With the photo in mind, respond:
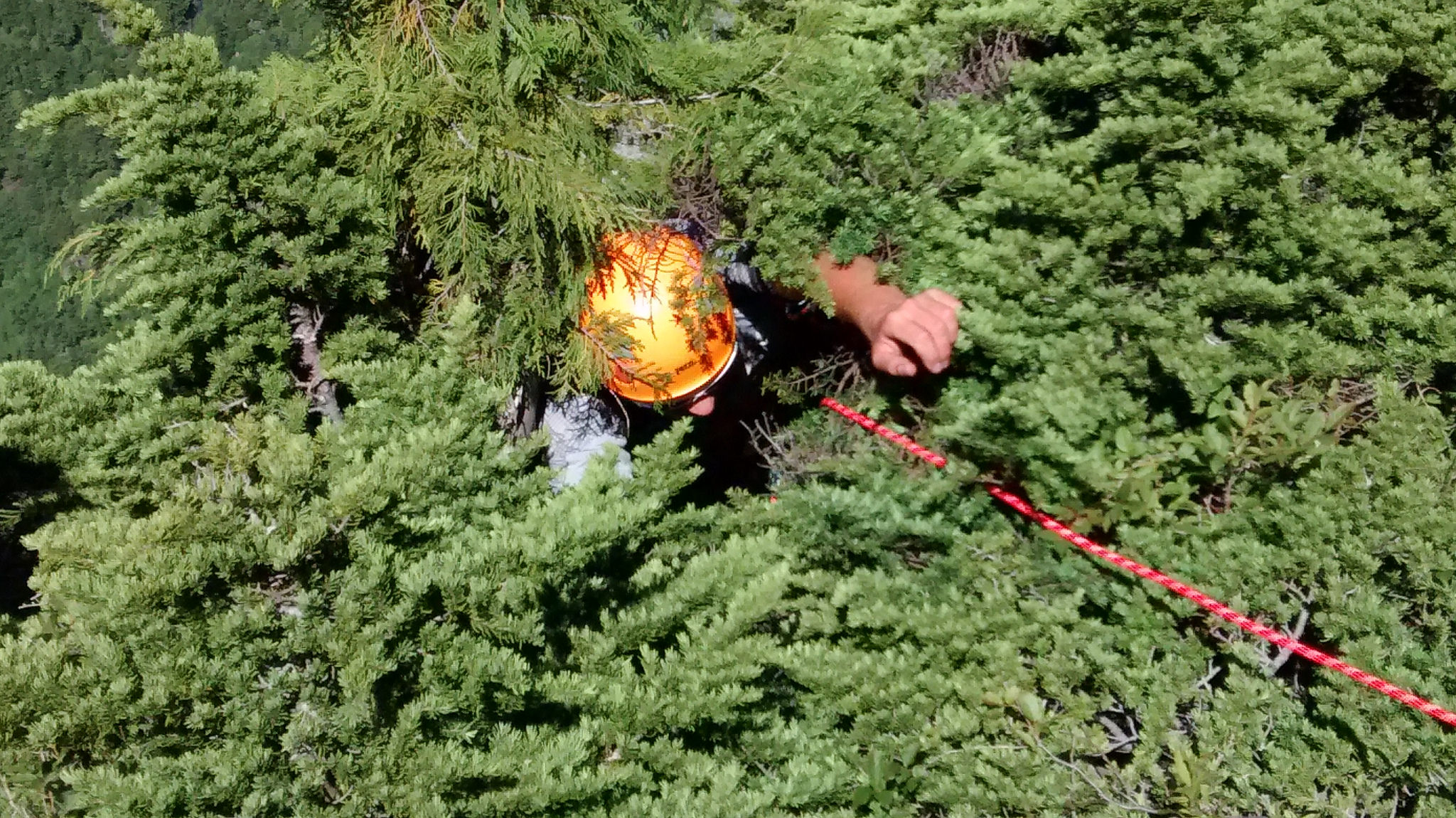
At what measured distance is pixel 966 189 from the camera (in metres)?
3.02

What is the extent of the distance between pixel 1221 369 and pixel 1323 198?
0.61m

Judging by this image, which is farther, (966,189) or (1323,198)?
(966,189)

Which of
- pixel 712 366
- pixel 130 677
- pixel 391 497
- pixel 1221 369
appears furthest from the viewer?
pixel 712 366

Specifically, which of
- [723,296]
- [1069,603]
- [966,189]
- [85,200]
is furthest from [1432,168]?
[85,200]

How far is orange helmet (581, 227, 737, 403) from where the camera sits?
3000 mm

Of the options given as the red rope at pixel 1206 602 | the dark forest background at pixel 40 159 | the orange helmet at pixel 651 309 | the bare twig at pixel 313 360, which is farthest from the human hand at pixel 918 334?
the dark forest background at pixel 40 159

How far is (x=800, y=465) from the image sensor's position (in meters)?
3.26

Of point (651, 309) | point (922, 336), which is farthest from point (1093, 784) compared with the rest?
point (651, 309)

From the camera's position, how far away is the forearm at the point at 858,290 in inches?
115

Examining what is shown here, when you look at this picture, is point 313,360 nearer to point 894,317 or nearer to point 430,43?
point 430,43

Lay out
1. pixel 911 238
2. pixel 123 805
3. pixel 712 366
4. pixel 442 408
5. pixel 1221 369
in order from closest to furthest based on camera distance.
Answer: pixel 123 805
pixel 1221 369
pixel 442 408
pixel 911 238
pixel 712 366

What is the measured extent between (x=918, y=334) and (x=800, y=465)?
32.5 inches

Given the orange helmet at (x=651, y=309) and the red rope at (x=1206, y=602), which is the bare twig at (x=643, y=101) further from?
the red rope at (x=1206, y=602)

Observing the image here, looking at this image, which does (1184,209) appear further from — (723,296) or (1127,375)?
(723,296)
